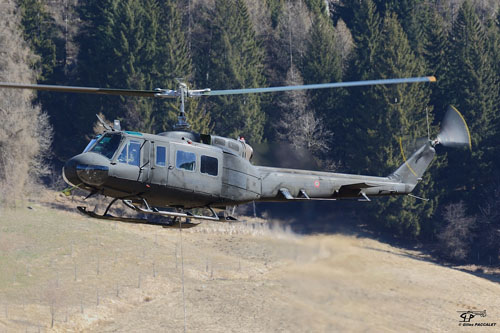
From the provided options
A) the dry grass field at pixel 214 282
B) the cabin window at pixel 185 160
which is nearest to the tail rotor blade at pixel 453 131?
the dry grass field at pixel 214 282

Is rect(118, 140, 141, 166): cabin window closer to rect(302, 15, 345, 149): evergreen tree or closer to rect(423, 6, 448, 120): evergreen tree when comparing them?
rect(302, 15, 345, 149): evergreen tree

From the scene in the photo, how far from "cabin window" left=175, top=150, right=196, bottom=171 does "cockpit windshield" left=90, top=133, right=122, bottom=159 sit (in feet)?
5.76

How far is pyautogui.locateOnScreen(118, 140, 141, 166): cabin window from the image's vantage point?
2581cm

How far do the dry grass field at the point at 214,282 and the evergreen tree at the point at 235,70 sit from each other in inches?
641

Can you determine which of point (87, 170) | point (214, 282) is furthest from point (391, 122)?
point (87, 170)

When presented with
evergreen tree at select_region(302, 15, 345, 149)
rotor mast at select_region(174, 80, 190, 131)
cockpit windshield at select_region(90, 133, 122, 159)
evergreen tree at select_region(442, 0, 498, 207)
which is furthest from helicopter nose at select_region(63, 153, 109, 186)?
evergreen tree at select_region(302, 15, 345, 149)

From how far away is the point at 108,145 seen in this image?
25.9 m

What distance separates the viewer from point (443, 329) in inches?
1948

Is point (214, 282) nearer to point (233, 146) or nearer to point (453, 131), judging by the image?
point (453, 131)

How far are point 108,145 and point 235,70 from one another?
186 feet

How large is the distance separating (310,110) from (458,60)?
13372mm

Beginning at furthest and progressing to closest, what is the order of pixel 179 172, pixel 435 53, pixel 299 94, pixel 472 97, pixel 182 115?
pixel 435 53, pixel 299 94, pixel 472 97, pixel 182 115, pixel 179 172

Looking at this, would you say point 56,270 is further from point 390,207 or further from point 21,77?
point 390,207

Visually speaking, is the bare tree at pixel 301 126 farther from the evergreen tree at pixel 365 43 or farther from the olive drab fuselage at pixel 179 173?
the olive drab fuselage at pixel 179 173
